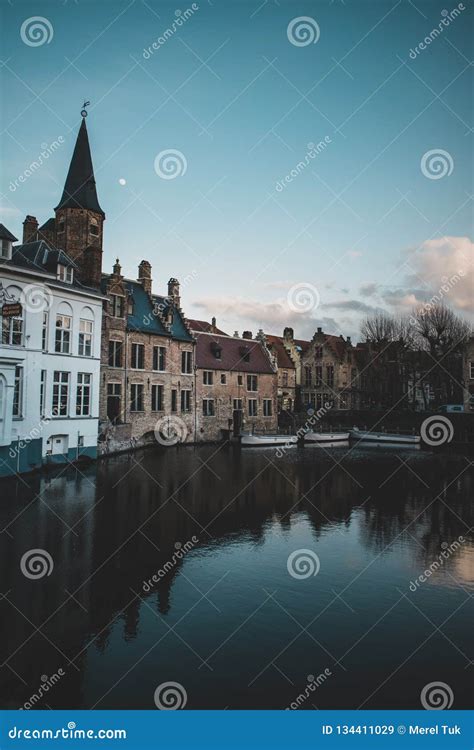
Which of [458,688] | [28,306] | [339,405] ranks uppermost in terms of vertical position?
[28,306]

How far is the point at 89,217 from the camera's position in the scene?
3631 centimetres

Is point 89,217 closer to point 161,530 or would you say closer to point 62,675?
point 161,530

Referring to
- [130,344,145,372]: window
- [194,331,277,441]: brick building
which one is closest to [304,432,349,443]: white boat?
[194,331,277,441]: brick building

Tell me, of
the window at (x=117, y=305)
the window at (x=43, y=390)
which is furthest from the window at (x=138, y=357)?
the window at (x=43, y=390)

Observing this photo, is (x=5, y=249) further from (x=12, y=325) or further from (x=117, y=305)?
(x=117, y=305)

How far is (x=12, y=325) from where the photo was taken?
22891 millimetres

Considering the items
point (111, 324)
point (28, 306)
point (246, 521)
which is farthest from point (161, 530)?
point (111, 324)

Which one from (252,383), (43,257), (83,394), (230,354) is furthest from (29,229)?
(252,383)

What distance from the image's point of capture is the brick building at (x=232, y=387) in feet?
147

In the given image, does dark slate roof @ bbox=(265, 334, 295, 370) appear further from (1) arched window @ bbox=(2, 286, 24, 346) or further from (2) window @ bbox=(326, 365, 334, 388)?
(1) arched window @ bbox=(2, 286, 24, 346)

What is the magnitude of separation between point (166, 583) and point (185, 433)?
3178 centimetres

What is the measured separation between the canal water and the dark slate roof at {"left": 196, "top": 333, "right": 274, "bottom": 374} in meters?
25.6

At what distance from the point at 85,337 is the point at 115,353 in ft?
24.2

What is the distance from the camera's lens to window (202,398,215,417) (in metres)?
44.7
